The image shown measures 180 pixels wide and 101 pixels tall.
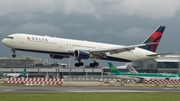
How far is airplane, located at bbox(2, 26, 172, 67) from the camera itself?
2616 inches

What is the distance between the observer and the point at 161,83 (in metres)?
99.7

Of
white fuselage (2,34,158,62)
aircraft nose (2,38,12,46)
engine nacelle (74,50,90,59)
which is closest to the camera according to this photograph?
white fuselage (2,34,158,62)

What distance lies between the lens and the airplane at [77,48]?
66.4 m

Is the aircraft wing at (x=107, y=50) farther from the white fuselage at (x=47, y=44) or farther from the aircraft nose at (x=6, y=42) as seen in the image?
the aircraft nose at (x=6, y=42)

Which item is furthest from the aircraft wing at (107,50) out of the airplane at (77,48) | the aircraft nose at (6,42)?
the aircraft nose at (6,42)

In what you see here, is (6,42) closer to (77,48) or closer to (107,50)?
(77,48)

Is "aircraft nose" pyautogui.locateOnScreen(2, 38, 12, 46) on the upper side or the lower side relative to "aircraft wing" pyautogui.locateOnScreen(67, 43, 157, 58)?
upper

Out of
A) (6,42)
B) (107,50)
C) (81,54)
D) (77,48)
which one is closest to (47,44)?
(77,48)

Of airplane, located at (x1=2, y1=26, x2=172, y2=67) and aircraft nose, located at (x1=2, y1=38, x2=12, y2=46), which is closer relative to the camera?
aircraft nose, located at (x1=2, y1=38, x2=12, y2=46)

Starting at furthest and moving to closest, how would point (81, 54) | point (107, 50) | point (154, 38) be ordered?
1. point (154, 38)
2. point (107, 50)
3. point (81, 54)

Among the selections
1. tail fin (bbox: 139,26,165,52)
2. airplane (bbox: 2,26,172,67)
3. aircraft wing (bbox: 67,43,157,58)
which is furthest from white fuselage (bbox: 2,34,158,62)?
tail fin (bbox: 139,26,165,52)

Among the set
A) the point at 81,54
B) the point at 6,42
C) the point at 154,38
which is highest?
the point at 154,38

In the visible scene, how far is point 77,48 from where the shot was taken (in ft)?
233

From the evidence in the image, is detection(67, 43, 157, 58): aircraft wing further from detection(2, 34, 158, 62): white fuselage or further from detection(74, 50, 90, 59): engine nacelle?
detection(2, 34, 158, 62): white fuselage
